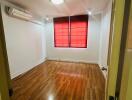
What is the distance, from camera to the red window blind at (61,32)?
445cm

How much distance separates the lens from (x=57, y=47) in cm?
479

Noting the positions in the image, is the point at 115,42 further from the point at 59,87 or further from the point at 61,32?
the point at 61,32

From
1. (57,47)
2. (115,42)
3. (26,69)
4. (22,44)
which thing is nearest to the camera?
(115,42)

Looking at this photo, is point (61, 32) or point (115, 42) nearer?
point (115, 42)

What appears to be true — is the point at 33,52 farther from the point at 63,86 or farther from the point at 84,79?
the point at 84,79

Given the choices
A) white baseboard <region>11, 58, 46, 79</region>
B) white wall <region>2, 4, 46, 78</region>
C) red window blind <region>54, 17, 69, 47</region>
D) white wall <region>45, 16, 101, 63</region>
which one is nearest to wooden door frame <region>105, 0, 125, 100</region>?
white wall <region>2, 4, 46, 78</region>

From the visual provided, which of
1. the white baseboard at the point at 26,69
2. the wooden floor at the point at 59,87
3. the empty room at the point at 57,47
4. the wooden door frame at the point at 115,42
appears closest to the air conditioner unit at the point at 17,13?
the empty room at the point at 57,47

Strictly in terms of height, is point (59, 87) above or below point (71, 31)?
below

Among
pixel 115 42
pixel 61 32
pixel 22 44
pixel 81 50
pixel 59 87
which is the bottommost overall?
pixel 59 87

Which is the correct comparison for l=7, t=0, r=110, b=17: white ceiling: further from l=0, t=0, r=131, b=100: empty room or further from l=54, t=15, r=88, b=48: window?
l=54, t=15, r=88, b=48: window

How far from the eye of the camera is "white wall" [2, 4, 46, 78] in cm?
267

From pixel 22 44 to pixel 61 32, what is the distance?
2.06 metres

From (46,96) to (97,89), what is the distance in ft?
4.22

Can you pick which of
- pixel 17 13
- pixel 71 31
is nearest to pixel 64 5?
pixel 17 13
